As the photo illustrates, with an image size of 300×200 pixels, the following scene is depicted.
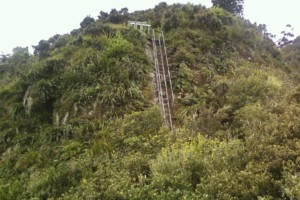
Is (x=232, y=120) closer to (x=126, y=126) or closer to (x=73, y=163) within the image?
(x=126, y=126)

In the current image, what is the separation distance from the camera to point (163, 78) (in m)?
20.1

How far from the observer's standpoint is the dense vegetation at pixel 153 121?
9102mm

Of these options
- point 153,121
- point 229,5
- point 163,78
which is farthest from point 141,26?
point 153,121

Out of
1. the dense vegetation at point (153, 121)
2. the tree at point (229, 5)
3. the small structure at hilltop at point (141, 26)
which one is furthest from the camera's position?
the tree at point (229, 5)

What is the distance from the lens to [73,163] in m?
11.9

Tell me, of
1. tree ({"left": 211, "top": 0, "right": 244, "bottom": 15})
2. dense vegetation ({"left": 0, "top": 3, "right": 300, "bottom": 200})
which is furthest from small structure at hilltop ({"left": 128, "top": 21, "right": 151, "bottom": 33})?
tree ({"left": 211, "top": 0, "right": 244, "bottom": 15})

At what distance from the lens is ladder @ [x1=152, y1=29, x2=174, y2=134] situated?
17359mm

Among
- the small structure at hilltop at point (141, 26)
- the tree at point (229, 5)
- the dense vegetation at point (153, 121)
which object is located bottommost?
the dense vegetation at point (153, 121)

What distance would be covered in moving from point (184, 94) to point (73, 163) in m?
8.42

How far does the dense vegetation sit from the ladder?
0.40 metres

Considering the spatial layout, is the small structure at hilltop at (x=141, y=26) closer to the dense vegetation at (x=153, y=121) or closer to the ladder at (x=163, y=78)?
the dense vegetation at (x=153, y=121)

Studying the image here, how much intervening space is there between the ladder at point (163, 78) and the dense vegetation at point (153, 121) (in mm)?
405

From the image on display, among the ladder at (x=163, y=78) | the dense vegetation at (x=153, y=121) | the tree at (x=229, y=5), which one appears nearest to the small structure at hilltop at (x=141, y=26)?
the dense vegetation at (x=153, y=121)

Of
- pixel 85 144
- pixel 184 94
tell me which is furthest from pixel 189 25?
pixel 85 144
